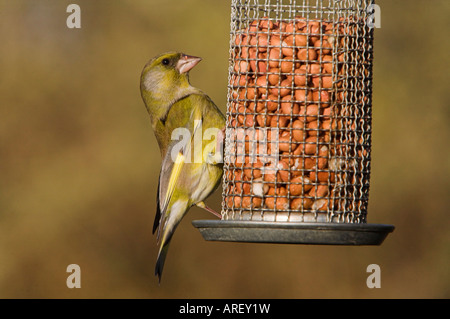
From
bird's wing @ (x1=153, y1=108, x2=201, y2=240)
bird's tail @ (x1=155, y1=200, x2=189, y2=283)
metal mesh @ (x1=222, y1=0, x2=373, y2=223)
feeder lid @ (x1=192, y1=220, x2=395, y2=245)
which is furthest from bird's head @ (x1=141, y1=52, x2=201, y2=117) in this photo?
feeder lid @ (x1=192, y1=220, x2=395, y2=245)

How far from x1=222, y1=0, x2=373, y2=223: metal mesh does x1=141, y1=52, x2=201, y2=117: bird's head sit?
1.08m

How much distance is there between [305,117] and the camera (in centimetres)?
413

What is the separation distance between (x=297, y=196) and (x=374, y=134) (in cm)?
414

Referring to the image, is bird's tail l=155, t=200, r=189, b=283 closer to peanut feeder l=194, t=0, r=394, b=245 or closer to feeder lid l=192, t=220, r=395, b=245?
peanut feeder l=194, t=0, r=394, b=245

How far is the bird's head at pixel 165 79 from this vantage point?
17.3 feet

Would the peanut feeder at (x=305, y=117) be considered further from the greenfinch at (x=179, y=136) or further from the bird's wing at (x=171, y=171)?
the bird's wing at (x=171, y=171)

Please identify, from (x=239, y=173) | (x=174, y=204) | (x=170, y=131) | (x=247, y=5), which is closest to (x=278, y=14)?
(x=247, y=5)

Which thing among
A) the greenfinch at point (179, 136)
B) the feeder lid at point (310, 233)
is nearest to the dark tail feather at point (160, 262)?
the greenfinch at point (179, 136)

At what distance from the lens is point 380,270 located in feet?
25.1

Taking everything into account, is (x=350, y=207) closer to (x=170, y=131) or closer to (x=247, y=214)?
(x=247, y=214)

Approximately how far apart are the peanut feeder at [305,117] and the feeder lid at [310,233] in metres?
0.27

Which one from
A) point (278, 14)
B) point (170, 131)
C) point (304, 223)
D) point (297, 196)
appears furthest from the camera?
point (170, 131)

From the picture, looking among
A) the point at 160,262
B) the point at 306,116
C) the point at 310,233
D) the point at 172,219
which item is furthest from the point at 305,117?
the point at 160,262

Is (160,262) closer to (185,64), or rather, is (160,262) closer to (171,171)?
(171,171)
